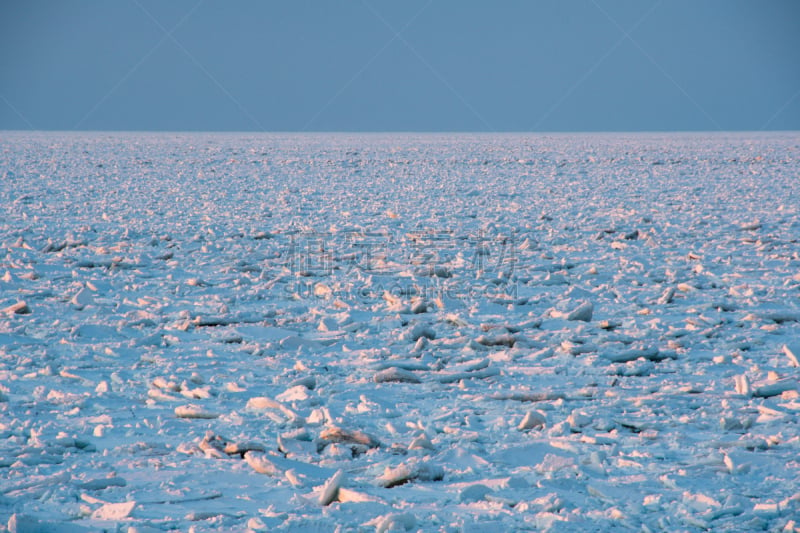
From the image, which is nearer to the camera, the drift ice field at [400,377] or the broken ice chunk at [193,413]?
the drift ice field at [400,377]

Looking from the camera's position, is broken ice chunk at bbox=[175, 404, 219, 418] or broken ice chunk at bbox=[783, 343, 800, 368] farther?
broken ice chunk at bbox=[783, 343, 800, 368]

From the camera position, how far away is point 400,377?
4.34 m

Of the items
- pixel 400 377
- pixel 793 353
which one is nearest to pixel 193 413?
pixel 400 377

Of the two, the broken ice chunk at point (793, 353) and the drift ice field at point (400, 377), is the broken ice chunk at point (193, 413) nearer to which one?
the drift ice field at point (400, 377)

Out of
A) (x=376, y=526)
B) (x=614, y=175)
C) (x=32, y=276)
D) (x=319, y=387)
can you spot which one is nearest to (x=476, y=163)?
(x=614, y=175)

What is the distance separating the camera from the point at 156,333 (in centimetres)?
521

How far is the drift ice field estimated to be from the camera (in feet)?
9.21

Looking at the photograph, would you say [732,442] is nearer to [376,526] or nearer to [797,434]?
[797,434]

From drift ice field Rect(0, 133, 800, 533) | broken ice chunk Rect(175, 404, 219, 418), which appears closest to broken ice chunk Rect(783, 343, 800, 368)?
drift ice field Rect(0, 133, 800, 533)

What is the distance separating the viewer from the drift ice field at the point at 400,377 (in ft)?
9.21

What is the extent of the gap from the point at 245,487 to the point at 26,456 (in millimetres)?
955

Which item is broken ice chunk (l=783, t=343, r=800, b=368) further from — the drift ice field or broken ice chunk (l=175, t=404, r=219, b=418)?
broken ice chunk (l=175, t=404, r=219, b=418)

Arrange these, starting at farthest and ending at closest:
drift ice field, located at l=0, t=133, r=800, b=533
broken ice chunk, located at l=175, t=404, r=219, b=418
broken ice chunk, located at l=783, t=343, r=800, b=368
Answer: broken ice chunk, located at l=783, t=343, r=800, b=368 < broken ice chunk, located at l=175, t=404, r=219, b=418 < drift ice field, located at l=0, t=133, r=800, b=533

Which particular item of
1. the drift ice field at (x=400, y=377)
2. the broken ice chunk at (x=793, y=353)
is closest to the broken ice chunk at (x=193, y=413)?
the drift ice field at (x=400, y=377)
